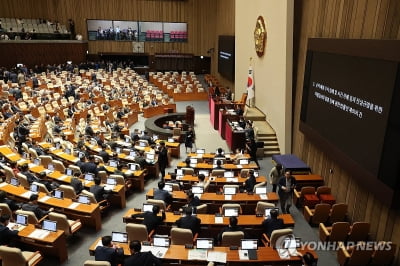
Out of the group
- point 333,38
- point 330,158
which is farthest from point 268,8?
point 330,158

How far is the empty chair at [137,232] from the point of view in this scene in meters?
6.68

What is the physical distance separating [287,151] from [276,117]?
1.70 metres

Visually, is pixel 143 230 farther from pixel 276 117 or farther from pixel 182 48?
pixel 182 48

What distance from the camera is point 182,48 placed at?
34.0m

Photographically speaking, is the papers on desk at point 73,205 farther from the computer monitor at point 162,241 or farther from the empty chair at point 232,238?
the empty chair at point 232,238

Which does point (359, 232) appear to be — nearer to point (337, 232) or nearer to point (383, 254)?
point (337, 232)

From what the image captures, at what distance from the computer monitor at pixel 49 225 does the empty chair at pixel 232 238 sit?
3.38m

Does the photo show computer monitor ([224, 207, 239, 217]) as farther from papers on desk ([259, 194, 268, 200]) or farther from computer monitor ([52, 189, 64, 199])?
computer monitor ([52, 189, 64, 199])

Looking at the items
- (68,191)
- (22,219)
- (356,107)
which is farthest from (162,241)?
(356,107)

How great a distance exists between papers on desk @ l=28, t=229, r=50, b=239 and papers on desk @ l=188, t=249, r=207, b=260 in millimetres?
2914

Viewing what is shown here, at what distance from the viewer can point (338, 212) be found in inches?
335

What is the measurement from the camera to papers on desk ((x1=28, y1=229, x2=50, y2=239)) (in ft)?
21.8

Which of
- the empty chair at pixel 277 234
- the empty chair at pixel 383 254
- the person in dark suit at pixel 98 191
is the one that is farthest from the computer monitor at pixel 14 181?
the empty chair at pixel 383 254

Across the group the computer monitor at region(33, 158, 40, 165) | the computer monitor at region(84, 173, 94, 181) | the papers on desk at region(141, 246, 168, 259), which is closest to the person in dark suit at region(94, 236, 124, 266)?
the papers on desk at region(141, 246, 168, 259)
